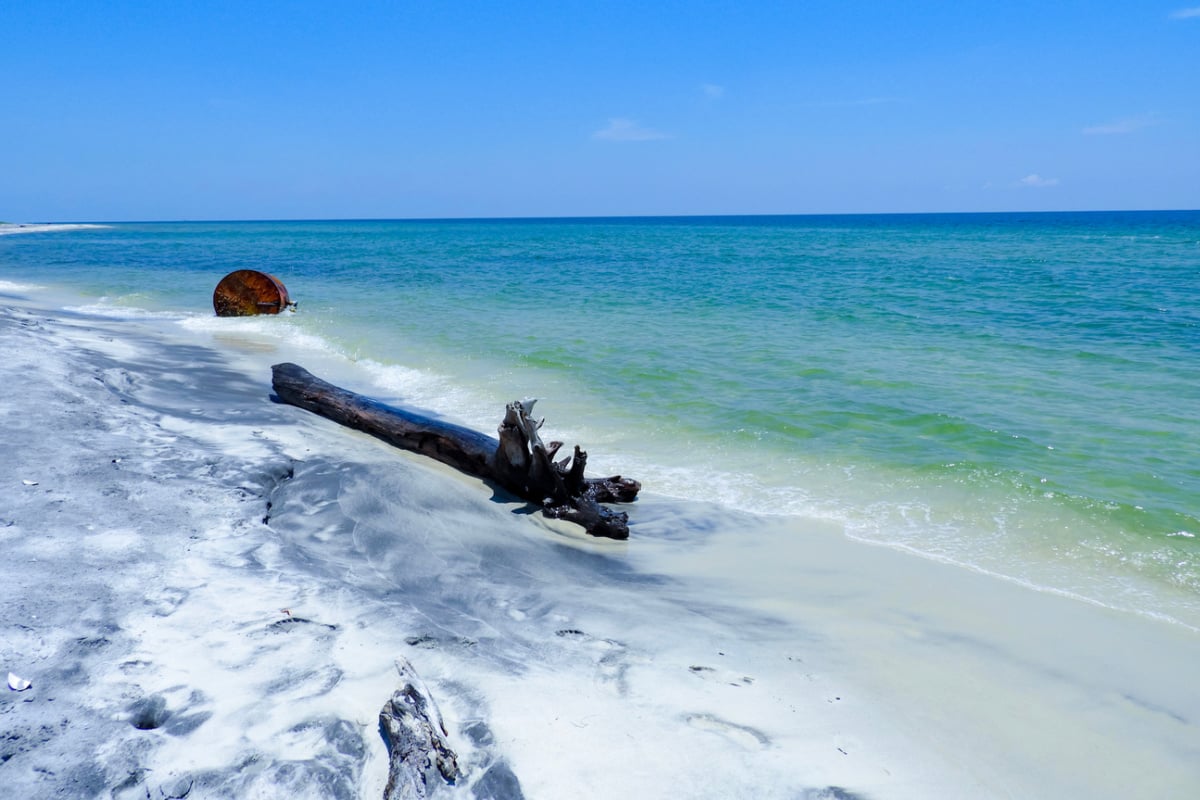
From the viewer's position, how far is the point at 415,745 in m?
2.95

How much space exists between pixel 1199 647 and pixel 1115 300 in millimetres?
18318

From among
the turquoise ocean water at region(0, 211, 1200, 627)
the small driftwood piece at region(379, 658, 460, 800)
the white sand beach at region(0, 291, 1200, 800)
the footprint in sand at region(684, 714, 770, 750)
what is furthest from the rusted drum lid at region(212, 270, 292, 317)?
the footprint in sand at region(684, 714, 770, 750)

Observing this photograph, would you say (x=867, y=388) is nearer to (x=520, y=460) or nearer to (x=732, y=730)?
(x=520, y=460)

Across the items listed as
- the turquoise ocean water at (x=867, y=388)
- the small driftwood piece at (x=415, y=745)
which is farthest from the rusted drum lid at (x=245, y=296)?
the small driftwood piece at (x=415, y=745)

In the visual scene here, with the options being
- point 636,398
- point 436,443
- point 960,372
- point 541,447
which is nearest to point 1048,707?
point 541,447

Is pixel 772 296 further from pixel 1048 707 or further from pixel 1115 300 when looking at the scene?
pixel 1048 707

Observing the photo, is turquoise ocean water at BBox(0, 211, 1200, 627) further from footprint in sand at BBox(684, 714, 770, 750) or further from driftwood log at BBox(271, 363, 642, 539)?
footprint in sand at BBox(684, 714, 770, 750)

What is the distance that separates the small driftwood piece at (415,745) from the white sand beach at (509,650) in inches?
3.1

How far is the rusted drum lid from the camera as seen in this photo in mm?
18375

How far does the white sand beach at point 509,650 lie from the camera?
9.89 feet

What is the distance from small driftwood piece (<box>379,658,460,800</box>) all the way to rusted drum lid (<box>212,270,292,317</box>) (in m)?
17.4

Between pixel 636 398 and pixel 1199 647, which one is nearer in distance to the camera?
pixel 1199 647

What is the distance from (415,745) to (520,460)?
12.1 feet

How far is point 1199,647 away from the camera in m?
4.55
